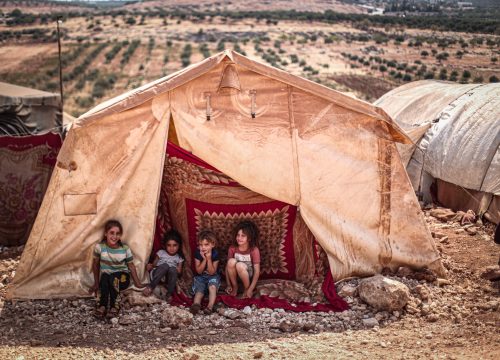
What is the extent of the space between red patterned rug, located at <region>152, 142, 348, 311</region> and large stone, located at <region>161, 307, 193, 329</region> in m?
0.66

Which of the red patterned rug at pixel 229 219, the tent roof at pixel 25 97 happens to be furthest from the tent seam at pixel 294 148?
the tent roof at pixel 25 97

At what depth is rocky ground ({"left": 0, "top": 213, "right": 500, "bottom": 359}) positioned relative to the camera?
444 cm

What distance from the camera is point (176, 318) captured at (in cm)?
494

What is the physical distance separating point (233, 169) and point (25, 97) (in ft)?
15.7

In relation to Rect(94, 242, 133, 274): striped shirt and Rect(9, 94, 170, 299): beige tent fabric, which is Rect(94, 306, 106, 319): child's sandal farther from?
Rect(9, 94, 170, 299): beige tent fabric

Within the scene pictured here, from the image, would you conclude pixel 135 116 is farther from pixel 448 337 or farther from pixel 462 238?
pixel 462 238

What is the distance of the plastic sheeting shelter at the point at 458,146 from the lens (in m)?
8.05

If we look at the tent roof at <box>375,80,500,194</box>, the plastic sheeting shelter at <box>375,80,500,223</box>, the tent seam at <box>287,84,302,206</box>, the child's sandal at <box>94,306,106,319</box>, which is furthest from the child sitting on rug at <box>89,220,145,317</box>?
the tent roof at <box>375,80,500,194</box>

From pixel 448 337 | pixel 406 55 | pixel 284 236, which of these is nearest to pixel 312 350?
pixel 448 337

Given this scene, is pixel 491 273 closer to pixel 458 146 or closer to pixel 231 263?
pixel 231 263

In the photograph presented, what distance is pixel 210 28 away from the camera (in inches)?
1912

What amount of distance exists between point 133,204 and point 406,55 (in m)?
35.6

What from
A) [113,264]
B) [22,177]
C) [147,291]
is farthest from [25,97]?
[147,291]

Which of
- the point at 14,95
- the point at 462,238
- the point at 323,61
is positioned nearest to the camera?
the point at 462,238
